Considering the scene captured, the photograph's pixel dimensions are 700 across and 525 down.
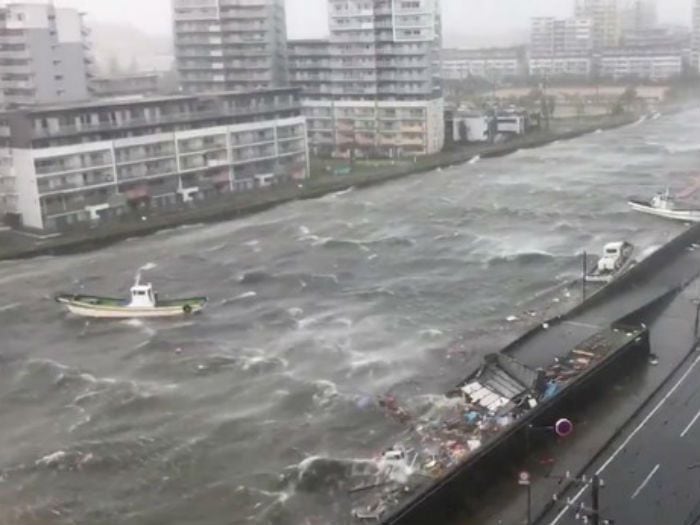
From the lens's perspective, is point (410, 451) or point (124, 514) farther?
point (410, 451)

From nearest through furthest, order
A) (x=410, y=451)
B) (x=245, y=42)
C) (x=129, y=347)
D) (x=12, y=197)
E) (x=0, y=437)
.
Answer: (x=410, y=451)
(x=0, y=437)
(x=129, y=347)
(x=12, y=197)
(x=245, y=42)

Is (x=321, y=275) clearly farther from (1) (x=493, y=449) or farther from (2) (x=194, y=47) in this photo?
(2) (x=194, y=47)

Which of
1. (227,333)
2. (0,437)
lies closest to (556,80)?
(227,333)

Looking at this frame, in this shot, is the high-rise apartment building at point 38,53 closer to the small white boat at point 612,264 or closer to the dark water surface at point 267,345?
the dark water surface at point 267,345

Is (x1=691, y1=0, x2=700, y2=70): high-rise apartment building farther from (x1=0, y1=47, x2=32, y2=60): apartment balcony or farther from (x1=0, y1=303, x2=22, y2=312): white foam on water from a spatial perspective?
(x1=0, y1=303, x2=22, y2=312): white foam on water

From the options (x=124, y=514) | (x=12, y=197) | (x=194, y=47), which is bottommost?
(x=124, y=514)

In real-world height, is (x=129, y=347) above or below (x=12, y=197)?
below

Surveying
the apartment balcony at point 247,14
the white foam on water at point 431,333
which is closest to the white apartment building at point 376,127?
the apartment balcony at point 247,14
